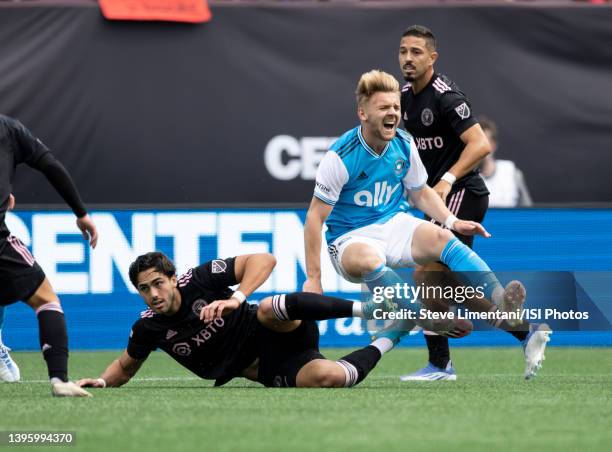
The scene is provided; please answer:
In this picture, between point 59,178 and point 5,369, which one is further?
point 5,369

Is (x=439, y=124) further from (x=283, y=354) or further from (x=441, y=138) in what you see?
(x=283, y=354)

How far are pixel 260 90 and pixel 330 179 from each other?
5.54m

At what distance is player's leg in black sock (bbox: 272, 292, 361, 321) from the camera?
7.38 m

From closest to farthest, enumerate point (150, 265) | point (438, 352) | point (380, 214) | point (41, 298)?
point (41, 298) < point (150, 265) < point (380, 214) < point (438, 352)

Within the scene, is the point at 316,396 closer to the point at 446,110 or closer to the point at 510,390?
the point at 510,390

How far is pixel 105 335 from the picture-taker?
11172 mm

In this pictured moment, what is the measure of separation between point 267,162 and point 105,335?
2.74 metres

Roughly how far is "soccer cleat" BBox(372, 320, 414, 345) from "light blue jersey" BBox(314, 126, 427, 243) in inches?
24.3

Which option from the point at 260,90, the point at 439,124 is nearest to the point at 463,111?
the point at 439,124

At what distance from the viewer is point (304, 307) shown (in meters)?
7.38

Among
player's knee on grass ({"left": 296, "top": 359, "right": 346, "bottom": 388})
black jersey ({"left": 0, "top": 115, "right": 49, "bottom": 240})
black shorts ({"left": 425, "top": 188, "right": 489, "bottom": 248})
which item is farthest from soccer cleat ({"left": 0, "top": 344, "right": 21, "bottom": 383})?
black shorts ({"left": 425, "top": 188, "right": 489, "bottom": 248})

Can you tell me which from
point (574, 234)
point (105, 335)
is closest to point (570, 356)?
point (574, 234)

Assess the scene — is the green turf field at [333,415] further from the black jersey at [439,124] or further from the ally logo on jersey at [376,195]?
the black jersey at [439,124]

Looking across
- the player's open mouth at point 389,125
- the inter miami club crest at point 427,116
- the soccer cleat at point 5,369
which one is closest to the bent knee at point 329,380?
the player's open mouth at point 389,125
